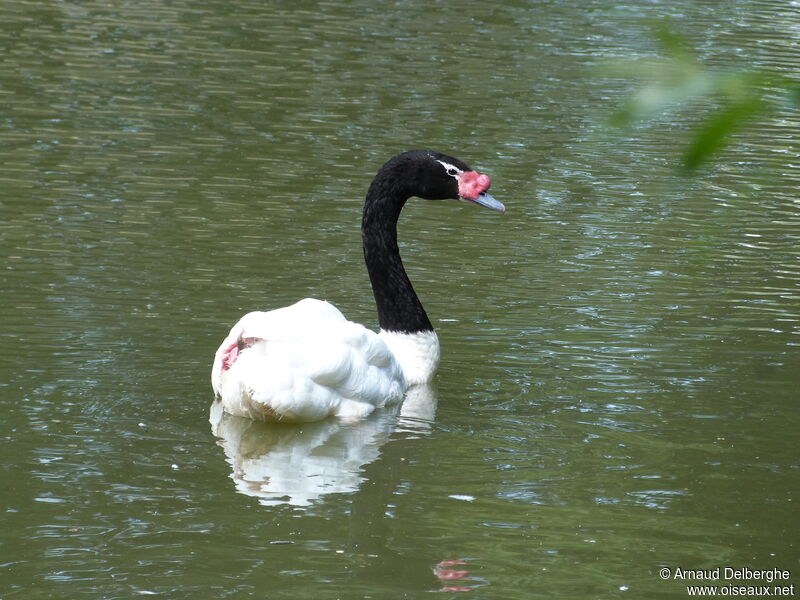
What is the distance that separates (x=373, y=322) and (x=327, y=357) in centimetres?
206

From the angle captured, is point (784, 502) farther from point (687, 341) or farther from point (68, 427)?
point (68, 427)

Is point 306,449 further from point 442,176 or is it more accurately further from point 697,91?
point 697,91

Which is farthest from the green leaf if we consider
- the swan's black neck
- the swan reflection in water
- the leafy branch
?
the swan's black neck

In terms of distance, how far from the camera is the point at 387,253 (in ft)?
27.8

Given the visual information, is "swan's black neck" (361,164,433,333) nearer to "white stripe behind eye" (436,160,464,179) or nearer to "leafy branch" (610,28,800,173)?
"white stripe behind eye" (436,160,464,179)

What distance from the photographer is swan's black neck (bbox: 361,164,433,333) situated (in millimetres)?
8297

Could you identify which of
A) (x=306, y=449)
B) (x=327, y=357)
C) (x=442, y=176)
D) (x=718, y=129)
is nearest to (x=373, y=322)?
(x=442, y=176)

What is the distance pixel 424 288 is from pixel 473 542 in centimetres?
432

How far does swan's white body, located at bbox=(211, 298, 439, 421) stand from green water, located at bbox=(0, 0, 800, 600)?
15 centimetres

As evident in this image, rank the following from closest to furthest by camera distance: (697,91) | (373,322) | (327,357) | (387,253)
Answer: (697,91) → (327,357) → (387,253) → (373,322)

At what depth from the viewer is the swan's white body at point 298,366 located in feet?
22.4

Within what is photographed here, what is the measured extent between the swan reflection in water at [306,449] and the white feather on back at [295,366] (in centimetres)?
9

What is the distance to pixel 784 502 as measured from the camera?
244 inches

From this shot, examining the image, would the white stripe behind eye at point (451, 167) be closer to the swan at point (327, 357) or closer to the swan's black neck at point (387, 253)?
the swan's black neck at point (387, 253)
